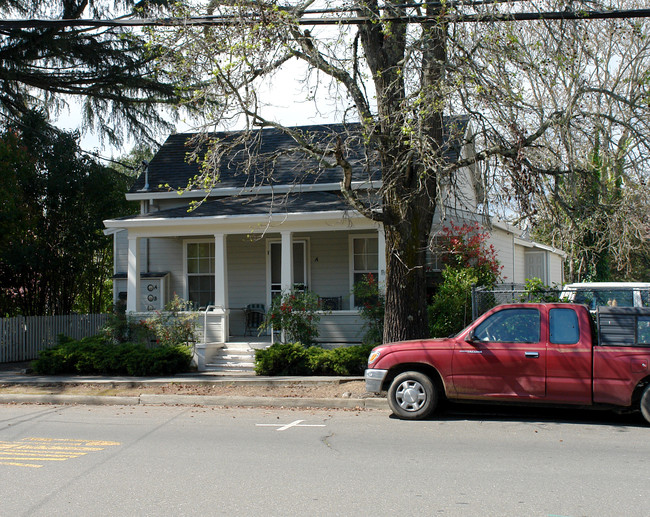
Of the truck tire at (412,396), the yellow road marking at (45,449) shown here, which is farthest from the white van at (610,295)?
the yellow road marking at (45,449)

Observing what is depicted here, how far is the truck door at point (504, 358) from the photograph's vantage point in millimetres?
9195

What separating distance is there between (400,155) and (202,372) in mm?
6891

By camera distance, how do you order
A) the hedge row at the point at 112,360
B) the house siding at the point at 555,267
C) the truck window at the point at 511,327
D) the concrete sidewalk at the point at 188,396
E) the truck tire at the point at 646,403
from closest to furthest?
the truck tire at the point at 646,403 → the truck window at the point at 511,327 → the concrete sidewalk at the point at 188,396 → the hedge row at the point at 112,360 → the house siding at the point at 555,267

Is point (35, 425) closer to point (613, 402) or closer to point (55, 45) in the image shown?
point (613, 402)

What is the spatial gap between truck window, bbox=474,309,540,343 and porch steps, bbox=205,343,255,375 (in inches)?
261

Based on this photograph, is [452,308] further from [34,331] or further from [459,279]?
[34,331]

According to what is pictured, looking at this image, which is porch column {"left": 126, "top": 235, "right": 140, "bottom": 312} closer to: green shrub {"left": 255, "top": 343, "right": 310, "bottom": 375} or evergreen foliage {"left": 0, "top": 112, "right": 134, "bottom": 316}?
green shrub {"left": 255, "top": 343, "right": 310, "bottom": 375}

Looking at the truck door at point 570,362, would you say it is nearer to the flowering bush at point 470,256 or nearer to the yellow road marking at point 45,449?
the flowering bush at point 470,256

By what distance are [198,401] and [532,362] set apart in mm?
5999

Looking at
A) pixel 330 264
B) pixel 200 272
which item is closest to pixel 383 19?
pixel 330 264

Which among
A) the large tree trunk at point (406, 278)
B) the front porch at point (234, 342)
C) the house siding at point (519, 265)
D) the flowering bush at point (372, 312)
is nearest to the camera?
the large tree trunk at point (406, 278)

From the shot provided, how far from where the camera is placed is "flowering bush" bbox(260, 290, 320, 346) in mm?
14805

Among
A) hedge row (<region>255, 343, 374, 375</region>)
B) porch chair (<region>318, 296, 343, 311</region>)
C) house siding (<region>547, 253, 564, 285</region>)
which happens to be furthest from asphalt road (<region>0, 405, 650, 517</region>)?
house siding (<region>547, 253, 564, 285</region>)

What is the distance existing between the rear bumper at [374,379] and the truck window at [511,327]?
1.52 meters
